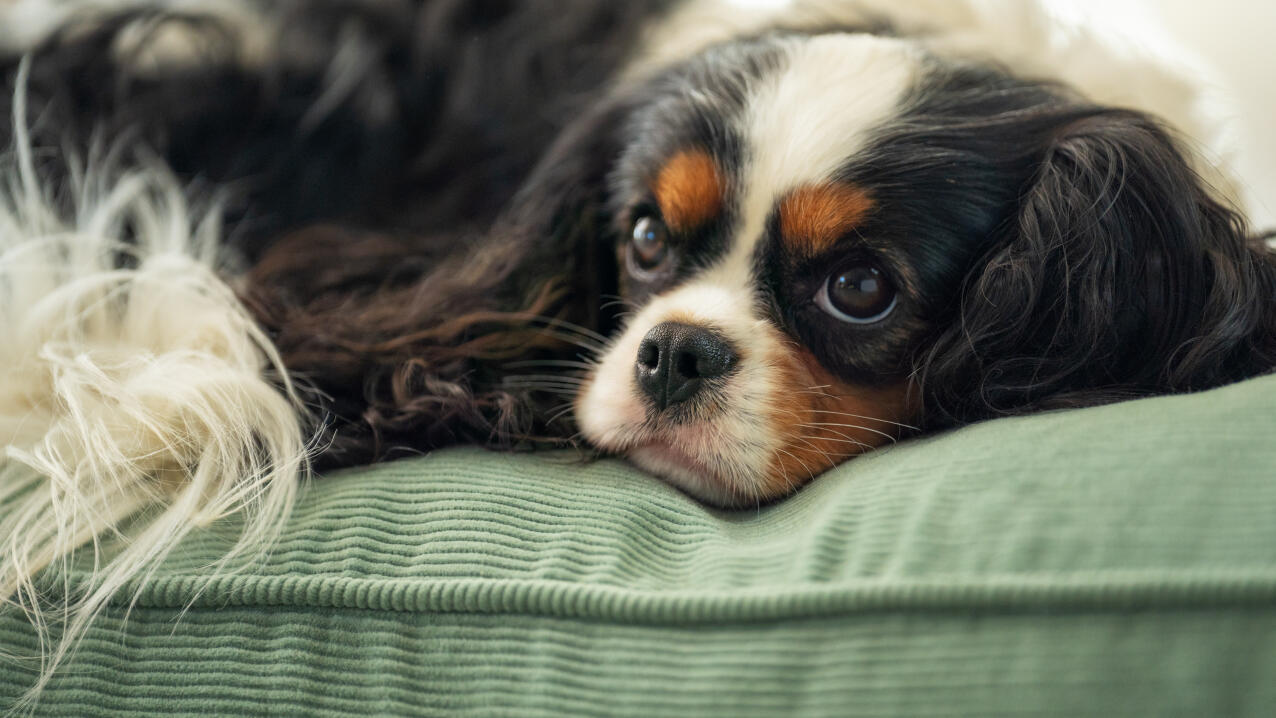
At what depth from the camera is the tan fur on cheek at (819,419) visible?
3.14ft

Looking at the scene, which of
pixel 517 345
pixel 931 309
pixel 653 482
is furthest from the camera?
pixel 517 345

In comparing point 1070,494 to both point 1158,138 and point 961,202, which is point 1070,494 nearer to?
point 961,202

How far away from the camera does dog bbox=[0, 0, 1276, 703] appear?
96 cm

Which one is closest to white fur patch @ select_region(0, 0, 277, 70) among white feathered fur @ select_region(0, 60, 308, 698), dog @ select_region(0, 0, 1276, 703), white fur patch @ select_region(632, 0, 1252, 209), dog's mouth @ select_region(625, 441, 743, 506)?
dog @ select_region(0, 0, 1276, 703)

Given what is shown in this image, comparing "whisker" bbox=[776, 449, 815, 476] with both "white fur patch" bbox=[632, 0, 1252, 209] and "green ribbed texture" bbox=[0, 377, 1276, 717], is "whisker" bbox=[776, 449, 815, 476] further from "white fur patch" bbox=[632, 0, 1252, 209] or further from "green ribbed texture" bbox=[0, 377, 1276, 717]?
"white fur patch" bbox=[632, 0, 1252, 209]

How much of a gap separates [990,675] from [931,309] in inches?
20.6

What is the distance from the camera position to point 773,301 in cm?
106

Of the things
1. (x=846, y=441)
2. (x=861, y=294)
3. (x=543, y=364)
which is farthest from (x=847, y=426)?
(x=543, y=364)

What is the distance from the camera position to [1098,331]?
94 cm

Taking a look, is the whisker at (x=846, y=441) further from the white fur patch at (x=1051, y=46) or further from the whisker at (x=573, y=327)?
the white fur patch at (x=1051, y=46)

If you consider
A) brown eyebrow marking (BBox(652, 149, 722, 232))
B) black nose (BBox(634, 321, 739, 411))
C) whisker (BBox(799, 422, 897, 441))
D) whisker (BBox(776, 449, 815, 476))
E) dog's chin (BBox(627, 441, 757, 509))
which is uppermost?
brown eyebrow marking (BBox(652, 149, 722, 232))

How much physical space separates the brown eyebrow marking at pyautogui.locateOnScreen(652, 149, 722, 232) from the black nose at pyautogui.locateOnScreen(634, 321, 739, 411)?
0.16 meters

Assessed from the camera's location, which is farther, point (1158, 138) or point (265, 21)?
point (265, 21)

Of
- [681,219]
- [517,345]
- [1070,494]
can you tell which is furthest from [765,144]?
[1070,494]
